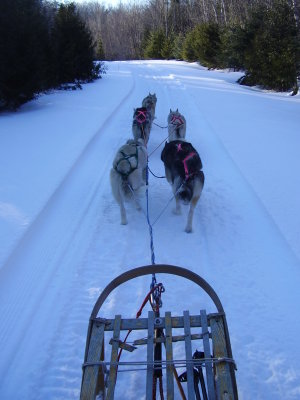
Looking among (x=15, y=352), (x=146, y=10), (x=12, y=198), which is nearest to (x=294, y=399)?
(x=15, y=352)

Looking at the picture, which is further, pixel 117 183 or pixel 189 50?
pixel 189 50

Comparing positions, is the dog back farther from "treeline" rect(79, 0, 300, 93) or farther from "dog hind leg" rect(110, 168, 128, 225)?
"treeline" rect(79, 0, 300, 93)

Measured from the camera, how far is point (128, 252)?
3.79m

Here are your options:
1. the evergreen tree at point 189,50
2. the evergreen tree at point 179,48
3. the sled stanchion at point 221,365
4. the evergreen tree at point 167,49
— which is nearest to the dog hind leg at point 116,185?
the sled stanchion at point 221,365

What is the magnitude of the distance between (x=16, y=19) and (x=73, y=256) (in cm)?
946

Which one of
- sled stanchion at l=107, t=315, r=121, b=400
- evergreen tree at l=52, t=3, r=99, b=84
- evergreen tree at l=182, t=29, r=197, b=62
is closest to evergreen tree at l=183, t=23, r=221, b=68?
evergreen tree at l=182, t=29, r=197, b=62

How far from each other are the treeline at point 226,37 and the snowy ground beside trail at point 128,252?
9071mm

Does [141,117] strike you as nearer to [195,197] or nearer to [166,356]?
[195,197]

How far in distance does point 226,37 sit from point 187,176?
65.9 ft

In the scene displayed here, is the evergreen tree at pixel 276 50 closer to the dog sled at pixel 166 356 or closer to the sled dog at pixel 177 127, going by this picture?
the sled dog at pixel 177 127

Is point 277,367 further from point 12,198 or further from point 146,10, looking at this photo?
point 146,10

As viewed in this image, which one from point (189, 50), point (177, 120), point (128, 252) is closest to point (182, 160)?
point (128, 252)

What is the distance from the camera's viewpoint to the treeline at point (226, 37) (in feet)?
49.1

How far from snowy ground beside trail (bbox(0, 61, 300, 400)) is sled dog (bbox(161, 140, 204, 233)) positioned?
424 mm
